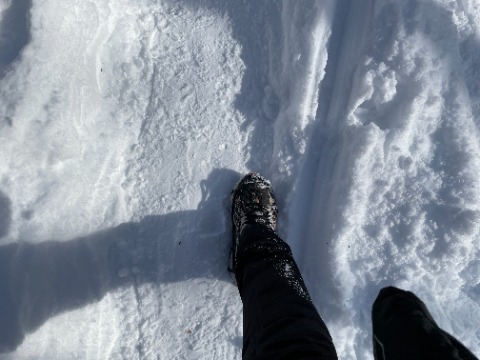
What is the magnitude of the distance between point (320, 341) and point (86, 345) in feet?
4.53

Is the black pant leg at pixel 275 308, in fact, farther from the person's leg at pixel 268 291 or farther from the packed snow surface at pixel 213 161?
the packed snow surface at pixel 213 161

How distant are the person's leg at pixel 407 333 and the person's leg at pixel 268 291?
24cm

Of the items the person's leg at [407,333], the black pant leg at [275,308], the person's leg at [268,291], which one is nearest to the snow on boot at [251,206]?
the person's leg at [268,291]

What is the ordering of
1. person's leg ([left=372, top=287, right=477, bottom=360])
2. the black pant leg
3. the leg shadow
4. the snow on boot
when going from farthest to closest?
the snow on boot
the leg shadow
the black pant leg
person's leg ([left=372, top=287, right=477, bottom=360])

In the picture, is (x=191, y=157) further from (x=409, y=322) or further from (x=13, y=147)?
(x=409, y=322)

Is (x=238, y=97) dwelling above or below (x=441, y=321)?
above

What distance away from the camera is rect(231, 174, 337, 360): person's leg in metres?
1.53

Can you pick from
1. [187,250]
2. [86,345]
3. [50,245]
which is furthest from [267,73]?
[86,345]

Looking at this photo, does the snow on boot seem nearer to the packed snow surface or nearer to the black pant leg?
the packed snow surface

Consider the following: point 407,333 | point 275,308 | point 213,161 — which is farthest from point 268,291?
point 213,161

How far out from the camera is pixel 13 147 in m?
2.14

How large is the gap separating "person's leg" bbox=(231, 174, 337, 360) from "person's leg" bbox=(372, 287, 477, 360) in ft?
0.78

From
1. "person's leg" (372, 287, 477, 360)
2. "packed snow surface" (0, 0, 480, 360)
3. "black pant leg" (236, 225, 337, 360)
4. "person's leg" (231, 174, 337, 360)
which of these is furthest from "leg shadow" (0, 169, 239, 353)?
"person's leg" (372, 287, 477, 360)

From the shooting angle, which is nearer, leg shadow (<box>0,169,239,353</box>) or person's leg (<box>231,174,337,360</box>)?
person's leg (<box>231,174,337,360</box>)
